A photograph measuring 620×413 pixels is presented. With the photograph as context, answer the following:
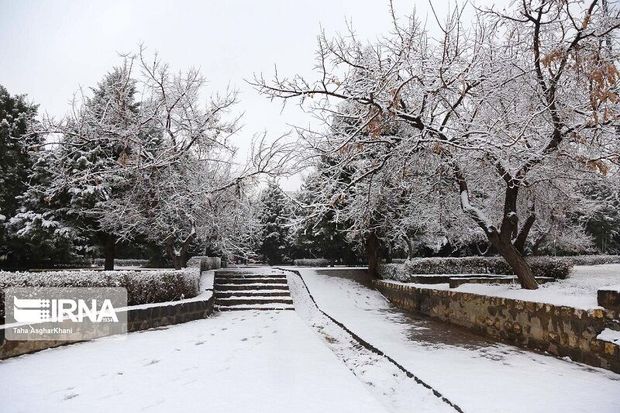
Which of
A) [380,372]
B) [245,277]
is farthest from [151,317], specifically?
[245,277]

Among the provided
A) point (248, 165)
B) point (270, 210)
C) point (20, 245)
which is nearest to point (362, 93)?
point (248, 165)

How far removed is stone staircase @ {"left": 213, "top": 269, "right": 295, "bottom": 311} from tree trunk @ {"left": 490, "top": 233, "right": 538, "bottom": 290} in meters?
6.50

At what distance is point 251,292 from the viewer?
13789 mm

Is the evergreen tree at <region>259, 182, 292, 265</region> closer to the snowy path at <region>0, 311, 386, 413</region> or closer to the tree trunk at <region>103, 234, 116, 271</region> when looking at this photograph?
the tree trunk at <region>103, 234, 116, 271</region>

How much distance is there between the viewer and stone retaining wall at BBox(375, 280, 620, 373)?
17.3ft

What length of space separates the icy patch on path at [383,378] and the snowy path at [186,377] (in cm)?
39

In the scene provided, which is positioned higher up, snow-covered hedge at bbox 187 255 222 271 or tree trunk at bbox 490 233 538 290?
tree trunk at bbox 490 233 538 290

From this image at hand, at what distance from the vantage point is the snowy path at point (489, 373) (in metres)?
3.98

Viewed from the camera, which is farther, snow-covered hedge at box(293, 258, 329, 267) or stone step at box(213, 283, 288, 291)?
snow-covered hedge at box(293, 258, 329, 267)

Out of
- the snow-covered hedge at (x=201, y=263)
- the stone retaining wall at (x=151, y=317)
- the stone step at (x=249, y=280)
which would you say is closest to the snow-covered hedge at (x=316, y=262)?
the snow-covered hedge at (x=201, y=263)

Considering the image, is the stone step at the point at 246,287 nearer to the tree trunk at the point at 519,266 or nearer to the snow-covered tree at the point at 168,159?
the snow-covered tree at the point at 168,159

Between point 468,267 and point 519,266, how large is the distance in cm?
879

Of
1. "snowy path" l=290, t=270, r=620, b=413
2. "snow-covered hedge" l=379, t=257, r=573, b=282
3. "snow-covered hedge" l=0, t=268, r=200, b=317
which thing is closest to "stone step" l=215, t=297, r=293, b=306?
"snow-covered hedge" l=0, t=268, r=200, b=317

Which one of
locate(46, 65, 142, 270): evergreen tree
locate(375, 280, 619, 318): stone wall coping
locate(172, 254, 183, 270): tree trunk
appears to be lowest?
locate(375, 280, 619, 318): stone wall coping
